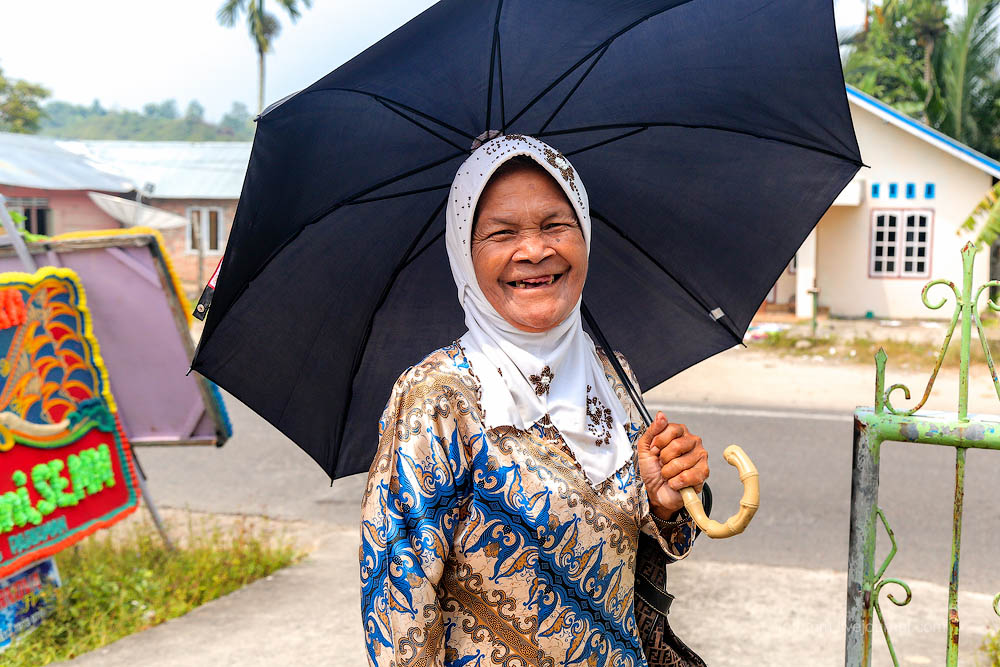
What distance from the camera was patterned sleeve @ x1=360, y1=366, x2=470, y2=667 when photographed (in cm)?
155

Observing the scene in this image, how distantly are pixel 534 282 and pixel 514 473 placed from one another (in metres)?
0.37

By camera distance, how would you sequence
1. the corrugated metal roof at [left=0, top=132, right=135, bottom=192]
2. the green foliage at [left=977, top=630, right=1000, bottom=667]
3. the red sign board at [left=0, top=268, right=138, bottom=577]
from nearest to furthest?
the green foliage at [left=977, top=630, right=1000, bottom=667], the red sign board at [left=0, top=268, right=138, bottom=577], the corrugated metal roof at [left=0, top=132, right=135, bottom=192]

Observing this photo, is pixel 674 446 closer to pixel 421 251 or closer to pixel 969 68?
pixel 421 251

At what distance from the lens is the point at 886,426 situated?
6.91 ft

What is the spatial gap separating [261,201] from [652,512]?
42.1 inches

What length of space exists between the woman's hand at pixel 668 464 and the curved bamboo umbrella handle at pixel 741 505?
3 centimetres

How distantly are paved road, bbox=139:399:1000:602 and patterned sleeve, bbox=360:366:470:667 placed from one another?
3.78 metres

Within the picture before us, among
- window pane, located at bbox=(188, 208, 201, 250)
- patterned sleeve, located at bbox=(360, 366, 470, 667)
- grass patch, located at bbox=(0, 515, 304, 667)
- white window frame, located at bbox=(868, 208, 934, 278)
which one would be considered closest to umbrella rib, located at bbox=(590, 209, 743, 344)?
patterned sleeve, located at bbox=(360, 366, 470, 667)

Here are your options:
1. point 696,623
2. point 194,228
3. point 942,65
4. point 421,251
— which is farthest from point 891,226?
point 194,228

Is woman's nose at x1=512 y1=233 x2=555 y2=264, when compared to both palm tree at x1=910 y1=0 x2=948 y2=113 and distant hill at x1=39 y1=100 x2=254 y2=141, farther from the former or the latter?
distant hill at x1=39 y1=100 x2=254 y2=141

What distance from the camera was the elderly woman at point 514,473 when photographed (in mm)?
1584

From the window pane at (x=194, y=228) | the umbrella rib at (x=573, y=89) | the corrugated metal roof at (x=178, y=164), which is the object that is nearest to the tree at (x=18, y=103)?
the corrugated metal roof at (x=178, y=164)

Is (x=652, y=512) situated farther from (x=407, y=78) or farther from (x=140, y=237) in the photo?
(x=140, y=237)

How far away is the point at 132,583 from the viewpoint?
4.19m
